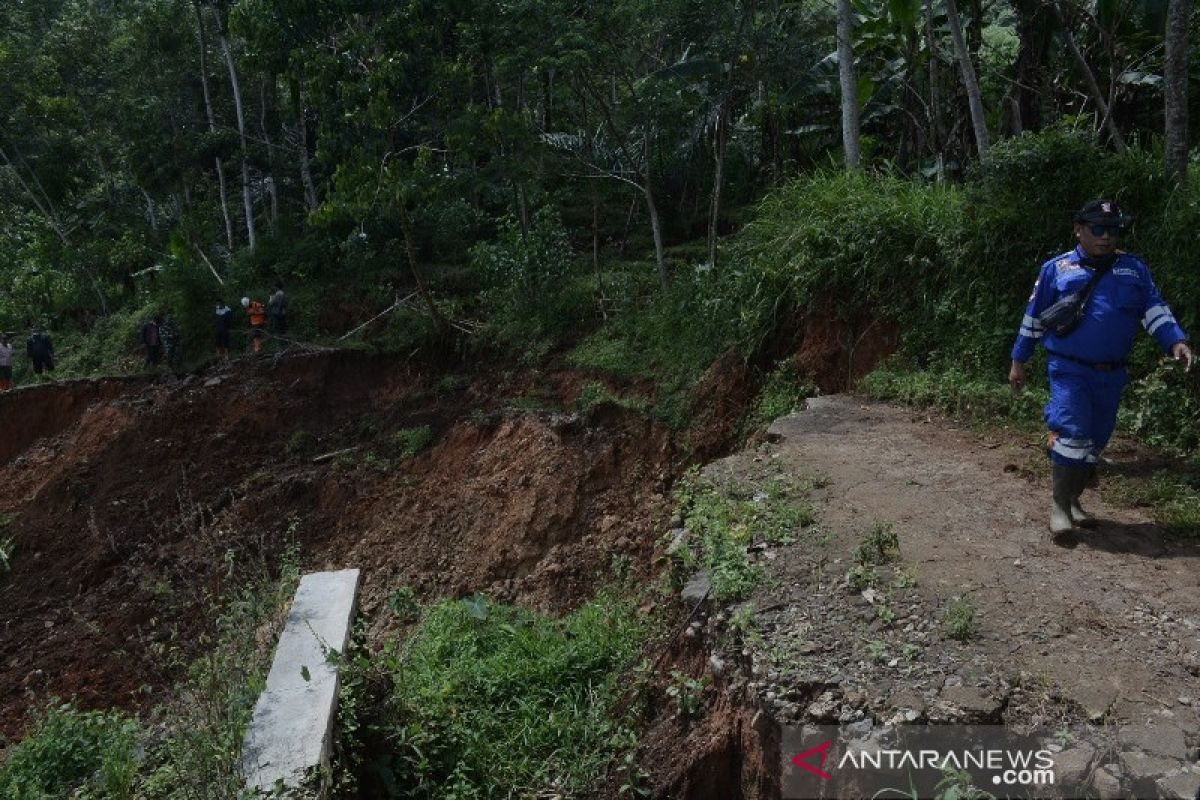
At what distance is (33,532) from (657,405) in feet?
29.7

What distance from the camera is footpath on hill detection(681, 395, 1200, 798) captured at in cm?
338

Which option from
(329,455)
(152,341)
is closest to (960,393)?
(329,455)

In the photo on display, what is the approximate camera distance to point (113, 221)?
2066 cm

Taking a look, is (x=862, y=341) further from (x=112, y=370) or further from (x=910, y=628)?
(x=112, y=370)

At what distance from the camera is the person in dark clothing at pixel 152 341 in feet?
53.8

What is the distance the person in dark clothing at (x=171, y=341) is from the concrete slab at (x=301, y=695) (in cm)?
1138

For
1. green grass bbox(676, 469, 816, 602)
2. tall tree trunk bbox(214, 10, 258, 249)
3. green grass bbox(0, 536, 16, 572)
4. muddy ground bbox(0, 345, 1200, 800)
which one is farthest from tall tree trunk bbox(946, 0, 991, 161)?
tall tree trunk bbox(214, 10, 258, 249)

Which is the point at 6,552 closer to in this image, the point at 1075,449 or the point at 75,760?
the point at 75,760

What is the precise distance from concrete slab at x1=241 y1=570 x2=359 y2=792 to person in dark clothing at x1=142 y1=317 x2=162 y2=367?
11.9 metres

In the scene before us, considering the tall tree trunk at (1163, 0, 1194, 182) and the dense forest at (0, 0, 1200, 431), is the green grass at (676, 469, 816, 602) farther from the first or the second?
the tall tree trunk at (1163, 0, 1194, 182)

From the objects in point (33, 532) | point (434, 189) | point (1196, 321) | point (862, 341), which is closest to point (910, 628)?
point (1196, 321)

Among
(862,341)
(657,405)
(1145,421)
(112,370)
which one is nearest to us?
(1145,421)

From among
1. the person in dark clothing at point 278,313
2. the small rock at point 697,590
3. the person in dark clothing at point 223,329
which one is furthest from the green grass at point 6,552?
the small rock at point 697,590

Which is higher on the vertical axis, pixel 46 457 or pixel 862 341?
pixel 862 341
